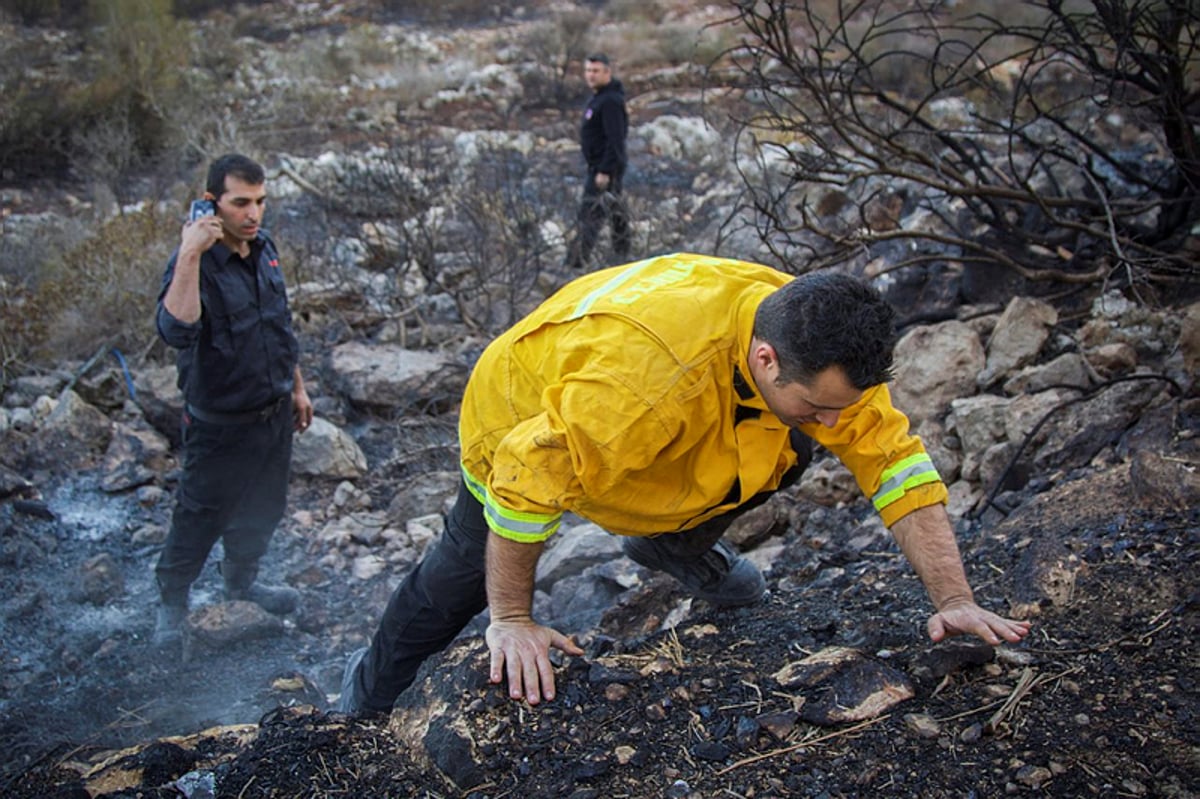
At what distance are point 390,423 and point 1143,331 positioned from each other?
12.4 feet

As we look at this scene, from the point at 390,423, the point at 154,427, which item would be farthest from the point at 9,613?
the point at 390,423

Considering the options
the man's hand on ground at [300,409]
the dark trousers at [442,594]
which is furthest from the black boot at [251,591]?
the dark trousers at [442,594]

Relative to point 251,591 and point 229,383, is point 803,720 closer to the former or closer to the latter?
point 229,383

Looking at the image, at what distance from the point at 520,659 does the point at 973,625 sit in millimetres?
1037

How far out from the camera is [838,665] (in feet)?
7.78

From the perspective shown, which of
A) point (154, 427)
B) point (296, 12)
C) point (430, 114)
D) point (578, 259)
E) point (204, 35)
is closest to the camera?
point (154, 427)

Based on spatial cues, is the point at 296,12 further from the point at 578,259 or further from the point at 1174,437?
the point at 1174,437

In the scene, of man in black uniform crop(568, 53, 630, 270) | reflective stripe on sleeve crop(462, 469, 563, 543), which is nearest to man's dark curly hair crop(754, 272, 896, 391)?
reflective stripe on sleeve crop(462, 469, 563, 543)

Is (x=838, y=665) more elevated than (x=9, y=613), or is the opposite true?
(x=838, y=665)

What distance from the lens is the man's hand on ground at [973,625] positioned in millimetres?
2238

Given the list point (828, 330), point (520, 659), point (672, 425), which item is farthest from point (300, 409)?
point (828, 330)

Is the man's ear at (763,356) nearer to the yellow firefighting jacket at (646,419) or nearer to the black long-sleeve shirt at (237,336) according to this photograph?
the yellow firefighting jacket at (646,419)

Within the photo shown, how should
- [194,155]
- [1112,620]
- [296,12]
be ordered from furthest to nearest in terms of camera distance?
[296,12], [194,155], [1112,620]

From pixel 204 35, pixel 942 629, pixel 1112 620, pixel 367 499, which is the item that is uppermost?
pixel 204 35
